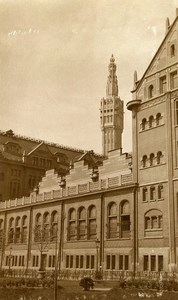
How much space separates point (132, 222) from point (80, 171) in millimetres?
18262

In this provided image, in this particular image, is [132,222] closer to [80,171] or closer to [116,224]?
[116,224]

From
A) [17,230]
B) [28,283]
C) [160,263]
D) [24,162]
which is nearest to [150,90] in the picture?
[160,263]

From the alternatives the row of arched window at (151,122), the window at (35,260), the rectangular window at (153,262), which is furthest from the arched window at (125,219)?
the window at (35,260)

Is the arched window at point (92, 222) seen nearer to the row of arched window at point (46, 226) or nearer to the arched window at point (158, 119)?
the row of arched window at point (46, 226)

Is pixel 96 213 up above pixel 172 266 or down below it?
above

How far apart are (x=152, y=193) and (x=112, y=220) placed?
805cm

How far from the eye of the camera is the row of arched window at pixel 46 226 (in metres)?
64.6

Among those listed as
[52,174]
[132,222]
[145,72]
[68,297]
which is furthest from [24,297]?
[52,174]

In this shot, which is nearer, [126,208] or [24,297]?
[24,297]

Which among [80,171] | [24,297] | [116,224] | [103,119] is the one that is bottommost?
[24,297]

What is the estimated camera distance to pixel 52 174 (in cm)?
7569

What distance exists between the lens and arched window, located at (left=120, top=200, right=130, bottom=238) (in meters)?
54.9

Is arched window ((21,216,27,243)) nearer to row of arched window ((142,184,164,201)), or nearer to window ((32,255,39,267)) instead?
window ((32,255,39,267))

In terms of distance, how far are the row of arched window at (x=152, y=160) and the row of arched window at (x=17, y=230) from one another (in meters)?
29.2
